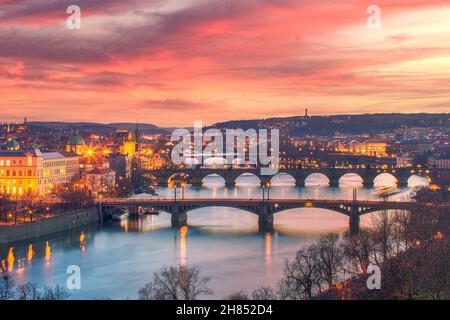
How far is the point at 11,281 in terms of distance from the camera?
39.2ft

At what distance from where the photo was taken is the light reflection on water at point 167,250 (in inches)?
482

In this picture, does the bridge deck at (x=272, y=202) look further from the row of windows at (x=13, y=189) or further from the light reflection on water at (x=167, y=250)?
the row of windows at (x=13, y=189)

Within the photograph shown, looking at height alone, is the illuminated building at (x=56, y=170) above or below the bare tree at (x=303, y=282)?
above

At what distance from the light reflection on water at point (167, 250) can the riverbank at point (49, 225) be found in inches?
9.0

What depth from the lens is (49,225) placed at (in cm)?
Result: 1742

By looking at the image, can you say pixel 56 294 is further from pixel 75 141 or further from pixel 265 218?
pixel 75 141

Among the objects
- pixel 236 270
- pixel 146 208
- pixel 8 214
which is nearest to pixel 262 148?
pixel 146 208

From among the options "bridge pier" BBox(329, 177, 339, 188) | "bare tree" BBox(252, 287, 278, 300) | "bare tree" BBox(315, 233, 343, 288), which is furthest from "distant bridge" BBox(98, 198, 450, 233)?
"bridge pier" BBox(329, 177, 339, 188)

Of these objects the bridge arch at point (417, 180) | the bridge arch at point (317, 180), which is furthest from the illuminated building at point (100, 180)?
the bridge arch at point (417, 180)

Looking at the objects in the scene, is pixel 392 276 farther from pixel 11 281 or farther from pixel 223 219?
pixel 223 219

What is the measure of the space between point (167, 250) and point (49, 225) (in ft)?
11.0

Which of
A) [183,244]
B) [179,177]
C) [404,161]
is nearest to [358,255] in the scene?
[183,244]
